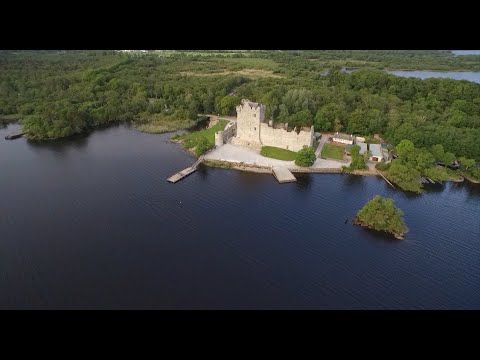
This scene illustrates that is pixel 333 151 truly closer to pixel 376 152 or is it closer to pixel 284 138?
pixel 376 152

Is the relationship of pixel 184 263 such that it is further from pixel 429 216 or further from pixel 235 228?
pixel 429 216

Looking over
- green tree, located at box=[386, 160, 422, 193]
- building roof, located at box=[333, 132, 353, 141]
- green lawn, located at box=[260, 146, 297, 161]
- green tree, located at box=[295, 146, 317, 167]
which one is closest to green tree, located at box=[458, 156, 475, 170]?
green tree, located at box=[386, 160, 422, 193]

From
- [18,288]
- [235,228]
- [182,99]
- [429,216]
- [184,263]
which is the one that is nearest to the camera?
[18,288]

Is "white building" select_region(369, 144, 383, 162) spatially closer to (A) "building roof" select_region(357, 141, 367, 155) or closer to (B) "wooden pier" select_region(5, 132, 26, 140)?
(A) "building roof" select_region(357, 141, 367, 155)

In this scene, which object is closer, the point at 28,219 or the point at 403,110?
the point at 28,219

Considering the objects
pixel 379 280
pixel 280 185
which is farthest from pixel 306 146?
pixel 379 280

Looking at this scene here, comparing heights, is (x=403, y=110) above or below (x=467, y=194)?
above

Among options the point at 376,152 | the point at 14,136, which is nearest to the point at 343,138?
the point at 376,152
